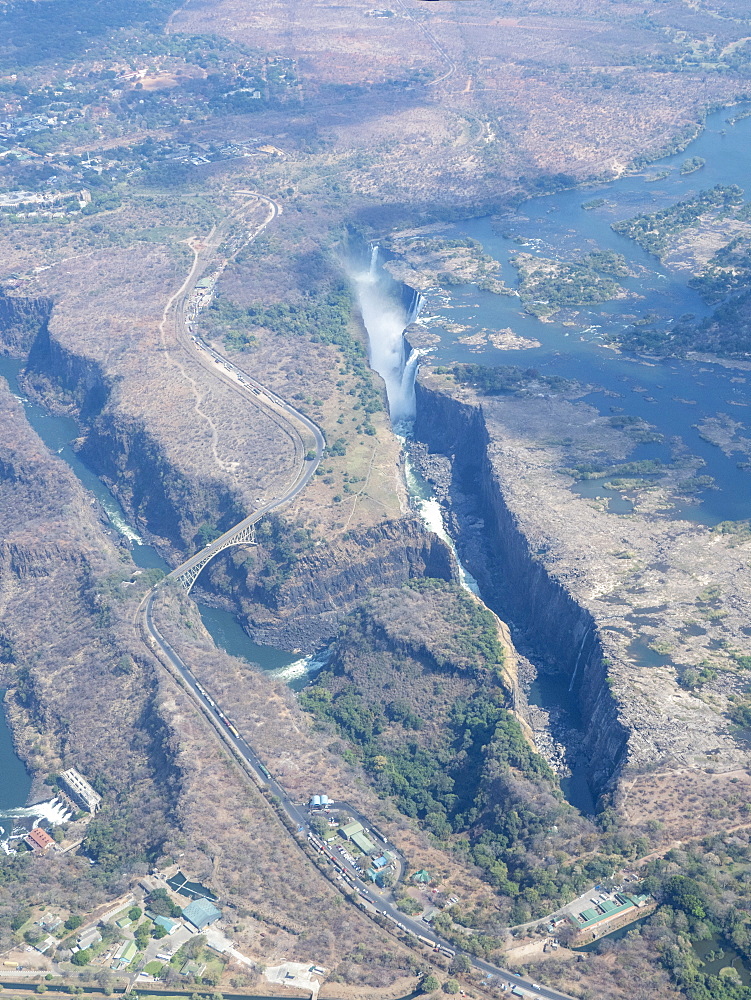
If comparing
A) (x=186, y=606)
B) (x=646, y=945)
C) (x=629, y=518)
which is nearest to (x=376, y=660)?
(x=186, y=606)

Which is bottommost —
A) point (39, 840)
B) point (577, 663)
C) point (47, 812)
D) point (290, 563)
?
point (577, 663)

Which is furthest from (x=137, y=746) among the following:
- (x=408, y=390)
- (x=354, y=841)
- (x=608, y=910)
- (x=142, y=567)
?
(x=408, y=390)

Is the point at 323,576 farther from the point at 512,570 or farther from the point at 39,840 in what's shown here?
the point at 39,840

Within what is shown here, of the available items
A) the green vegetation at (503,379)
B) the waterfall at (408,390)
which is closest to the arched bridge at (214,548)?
the waterfall at (408,390)

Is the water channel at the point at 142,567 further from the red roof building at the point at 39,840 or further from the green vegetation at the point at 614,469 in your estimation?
the green vegetation at the point at 614,469

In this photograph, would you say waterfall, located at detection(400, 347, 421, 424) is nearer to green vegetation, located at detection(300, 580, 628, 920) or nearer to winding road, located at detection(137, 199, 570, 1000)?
winding road, located at detection(137, 199, 570, 1000)

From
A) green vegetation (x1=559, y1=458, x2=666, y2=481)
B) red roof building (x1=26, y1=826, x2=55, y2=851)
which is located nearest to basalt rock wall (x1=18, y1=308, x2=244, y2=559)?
green vegetation (x1=559, y1=458, x2=666, y2=481)
